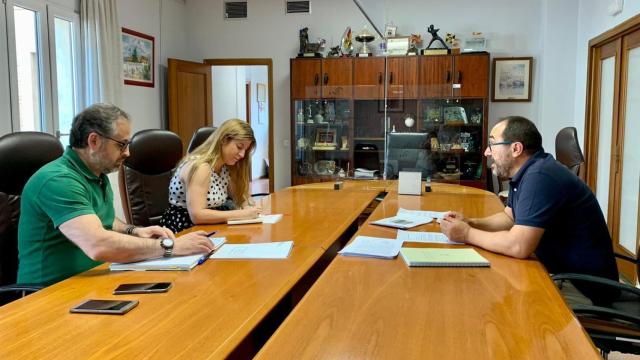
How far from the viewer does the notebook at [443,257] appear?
5.81 ft

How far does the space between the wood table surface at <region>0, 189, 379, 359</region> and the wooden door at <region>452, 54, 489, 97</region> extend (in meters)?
3.92

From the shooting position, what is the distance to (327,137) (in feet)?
17.9

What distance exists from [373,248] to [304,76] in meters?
4.14

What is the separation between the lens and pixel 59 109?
14.8ft

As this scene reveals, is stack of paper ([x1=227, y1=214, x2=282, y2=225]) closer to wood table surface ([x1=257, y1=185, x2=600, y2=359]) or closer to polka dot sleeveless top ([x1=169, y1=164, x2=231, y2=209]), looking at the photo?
polka dot sleeveless top ([x1=169, y1=164, x2=231, y2=209])

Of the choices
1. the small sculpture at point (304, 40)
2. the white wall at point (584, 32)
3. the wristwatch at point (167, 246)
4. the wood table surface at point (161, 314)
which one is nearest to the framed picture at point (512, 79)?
the white wall at point (584, 32)

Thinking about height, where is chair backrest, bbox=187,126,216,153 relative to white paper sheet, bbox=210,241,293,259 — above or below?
above

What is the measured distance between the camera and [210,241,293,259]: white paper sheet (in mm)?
1879

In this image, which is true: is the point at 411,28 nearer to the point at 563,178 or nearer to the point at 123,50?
the point at 123,50

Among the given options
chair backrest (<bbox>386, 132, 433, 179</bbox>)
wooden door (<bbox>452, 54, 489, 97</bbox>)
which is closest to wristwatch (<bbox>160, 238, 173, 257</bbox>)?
chair backrest (<bbox>386, 132, 433, 179</bbox>)

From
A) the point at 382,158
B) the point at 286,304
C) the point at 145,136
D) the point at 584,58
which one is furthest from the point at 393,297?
the point at 584,58

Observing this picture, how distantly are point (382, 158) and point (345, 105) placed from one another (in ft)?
2.72

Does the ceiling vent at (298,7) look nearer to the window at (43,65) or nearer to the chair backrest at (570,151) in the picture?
the window at (43,65)

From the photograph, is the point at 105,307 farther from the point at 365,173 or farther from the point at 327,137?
A: the point at 327,137
